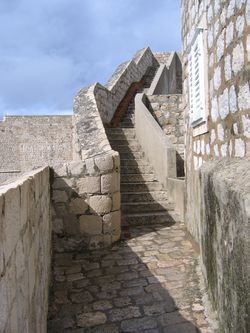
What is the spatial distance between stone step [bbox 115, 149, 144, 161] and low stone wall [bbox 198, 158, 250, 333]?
16.0ft

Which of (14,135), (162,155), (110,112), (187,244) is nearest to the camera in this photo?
(187,244)

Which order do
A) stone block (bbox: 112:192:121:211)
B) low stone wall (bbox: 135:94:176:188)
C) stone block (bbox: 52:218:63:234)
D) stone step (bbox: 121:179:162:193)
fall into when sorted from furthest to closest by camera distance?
stone step (bbox: 121:179:162:193) → low stone wall (bbox: 135:94:176:188) → stone block (bbox: 112:192:121:211) → stone block (bbox: 52:218:63:234)

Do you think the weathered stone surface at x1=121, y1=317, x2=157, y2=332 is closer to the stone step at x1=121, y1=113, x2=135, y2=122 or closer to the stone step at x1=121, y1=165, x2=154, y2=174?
the stone step at x1=121, y1=165, x2=154, y2=174

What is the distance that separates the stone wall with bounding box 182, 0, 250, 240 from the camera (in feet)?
8.34

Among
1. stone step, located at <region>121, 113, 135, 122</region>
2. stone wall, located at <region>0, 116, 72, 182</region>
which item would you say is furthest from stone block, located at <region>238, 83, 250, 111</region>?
stone wall, located at <region>0, 116, 72, 182</region>

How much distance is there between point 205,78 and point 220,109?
65 centimetres

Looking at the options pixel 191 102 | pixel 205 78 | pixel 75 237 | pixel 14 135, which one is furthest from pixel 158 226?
pixel 14 135

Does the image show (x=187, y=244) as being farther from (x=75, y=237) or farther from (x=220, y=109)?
(x=220, y=109)

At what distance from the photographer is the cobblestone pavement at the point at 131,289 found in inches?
122

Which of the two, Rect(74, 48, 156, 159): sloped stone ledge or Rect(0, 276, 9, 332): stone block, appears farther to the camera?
Rect(74, 48, 156, 159): sloped stone ledge

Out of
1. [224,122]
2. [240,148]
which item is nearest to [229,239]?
[240,148]

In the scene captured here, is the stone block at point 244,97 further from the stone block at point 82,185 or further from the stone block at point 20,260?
the stone block at point 82,185

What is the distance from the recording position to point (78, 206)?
204 inches

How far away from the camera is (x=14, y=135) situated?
19.8m
